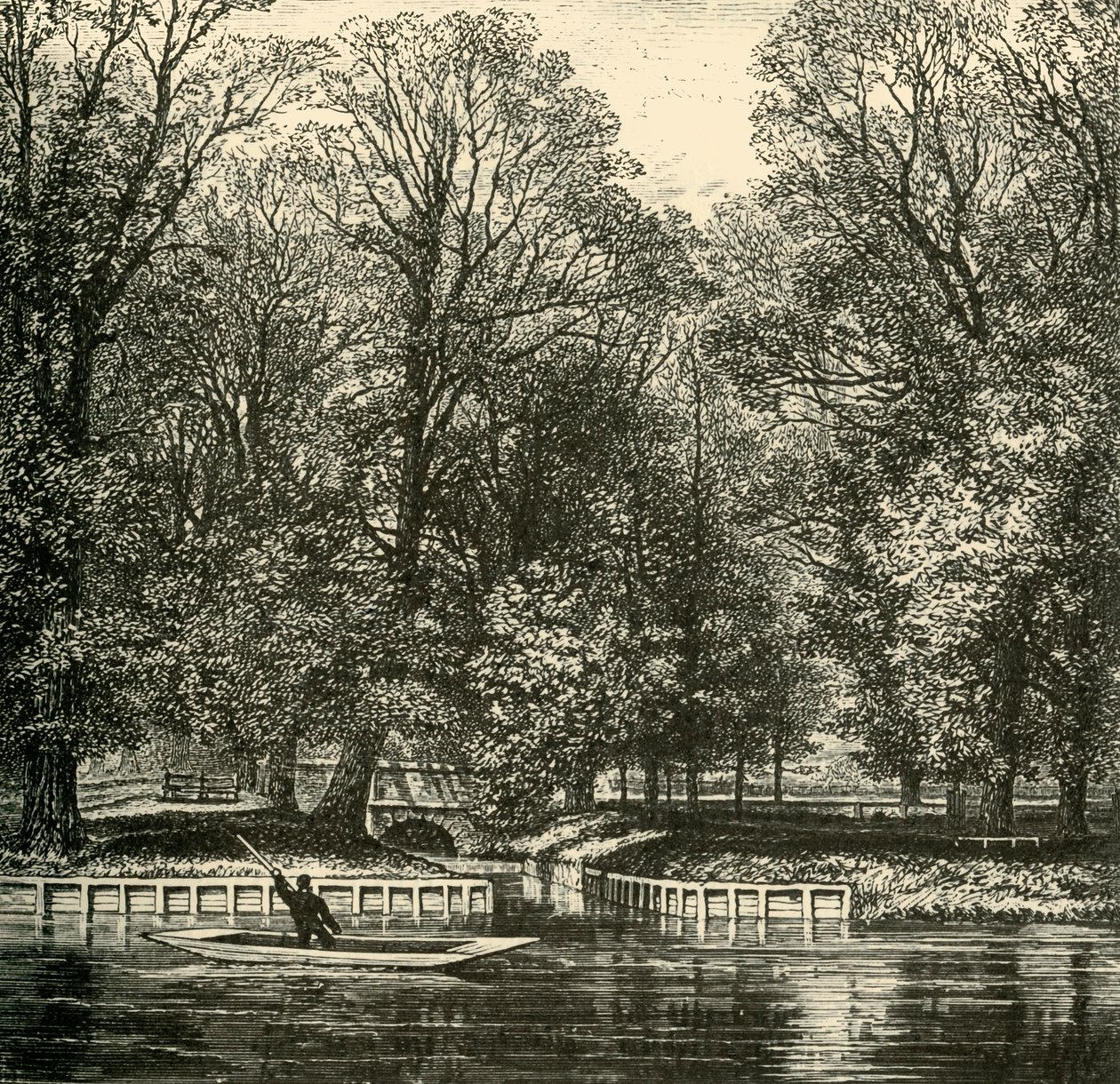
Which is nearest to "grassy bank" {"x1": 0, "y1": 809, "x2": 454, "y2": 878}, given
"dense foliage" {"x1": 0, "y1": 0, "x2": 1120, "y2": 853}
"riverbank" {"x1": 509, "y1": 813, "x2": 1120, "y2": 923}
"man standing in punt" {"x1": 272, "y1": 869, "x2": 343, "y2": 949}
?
"dense foliage" {"x1": 0, "y1": 0, "x2": 1120, "y2": 853}

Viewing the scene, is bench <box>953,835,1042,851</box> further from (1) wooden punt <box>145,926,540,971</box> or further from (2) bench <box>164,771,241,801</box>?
(2) bench <box>164,771,241,801</box>

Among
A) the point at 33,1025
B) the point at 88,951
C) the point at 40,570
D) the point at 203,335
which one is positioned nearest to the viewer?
the point at 33,1025

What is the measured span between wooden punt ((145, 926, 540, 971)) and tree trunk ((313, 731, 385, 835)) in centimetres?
264

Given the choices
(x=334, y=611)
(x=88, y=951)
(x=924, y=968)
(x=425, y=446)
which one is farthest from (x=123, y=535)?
(x=924, y=968)

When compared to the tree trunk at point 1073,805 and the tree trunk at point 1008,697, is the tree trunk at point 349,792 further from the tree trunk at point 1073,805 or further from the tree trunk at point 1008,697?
the tree trunk at point 1073,805

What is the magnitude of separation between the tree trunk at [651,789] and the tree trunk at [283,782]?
3775 mm

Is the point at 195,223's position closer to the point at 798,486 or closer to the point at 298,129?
the point at 298,129

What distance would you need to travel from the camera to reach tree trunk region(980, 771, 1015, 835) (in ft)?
52.2

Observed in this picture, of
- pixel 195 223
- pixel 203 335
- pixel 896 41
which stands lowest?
pixel 203 335

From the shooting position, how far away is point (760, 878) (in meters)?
16.2

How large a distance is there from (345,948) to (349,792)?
11.1 ft

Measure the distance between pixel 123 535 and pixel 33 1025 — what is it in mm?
5259

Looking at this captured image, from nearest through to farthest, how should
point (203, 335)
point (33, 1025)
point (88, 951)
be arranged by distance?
point (33, 1025) → point (88, 951) → point (203, 335)

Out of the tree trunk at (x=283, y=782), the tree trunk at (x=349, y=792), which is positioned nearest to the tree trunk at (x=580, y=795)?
the tree trunk at (x=349, y=792)
